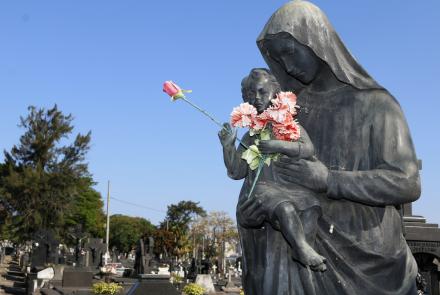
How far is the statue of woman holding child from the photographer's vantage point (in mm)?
2896

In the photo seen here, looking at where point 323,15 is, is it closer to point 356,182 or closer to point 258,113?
point 258,113

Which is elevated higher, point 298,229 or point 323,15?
point 323,15

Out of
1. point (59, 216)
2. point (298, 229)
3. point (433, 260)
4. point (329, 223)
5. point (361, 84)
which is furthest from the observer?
point (59, 216)

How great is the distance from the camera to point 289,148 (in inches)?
116

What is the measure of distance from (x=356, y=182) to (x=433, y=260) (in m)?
11.6

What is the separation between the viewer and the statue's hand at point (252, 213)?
2.96 metres

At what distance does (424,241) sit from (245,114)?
1067cm

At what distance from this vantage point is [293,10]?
3.18 meters

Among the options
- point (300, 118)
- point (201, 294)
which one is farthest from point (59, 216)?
point (300, 118)

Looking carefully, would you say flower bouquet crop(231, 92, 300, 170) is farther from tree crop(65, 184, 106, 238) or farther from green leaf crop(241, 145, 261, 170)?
tree crop(65, 184, 106, 238)

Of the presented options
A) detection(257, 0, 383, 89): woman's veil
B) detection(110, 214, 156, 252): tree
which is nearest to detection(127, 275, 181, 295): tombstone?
detection(257, 0, 383, 89): woman's veil

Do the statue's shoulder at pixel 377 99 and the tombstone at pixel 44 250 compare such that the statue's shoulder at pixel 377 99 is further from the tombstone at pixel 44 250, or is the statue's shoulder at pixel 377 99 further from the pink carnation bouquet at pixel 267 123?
the tombstone at pixel 44 250

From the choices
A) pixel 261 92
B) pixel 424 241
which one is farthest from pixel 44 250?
pixel 261 92

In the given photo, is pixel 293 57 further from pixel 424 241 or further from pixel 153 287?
pixel 153 287
